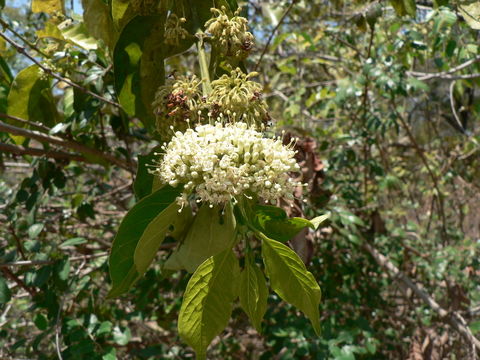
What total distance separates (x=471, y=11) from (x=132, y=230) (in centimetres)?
111

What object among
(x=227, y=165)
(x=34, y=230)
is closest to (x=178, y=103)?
(x=227, y=165)

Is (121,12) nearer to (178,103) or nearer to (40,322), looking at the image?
(178,103)

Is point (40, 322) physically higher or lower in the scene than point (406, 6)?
lower

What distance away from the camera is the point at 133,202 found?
1.96 metres

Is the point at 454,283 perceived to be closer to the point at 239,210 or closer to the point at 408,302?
the point at 408,302

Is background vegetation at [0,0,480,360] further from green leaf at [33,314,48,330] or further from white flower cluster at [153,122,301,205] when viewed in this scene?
white flower cluster at [153,122,301,205]

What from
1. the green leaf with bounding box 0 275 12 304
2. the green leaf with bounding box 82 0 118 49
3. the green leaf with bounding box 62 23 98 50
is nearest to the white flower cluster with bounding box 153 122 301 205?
the green leaf with bounding box 82 0 118 49

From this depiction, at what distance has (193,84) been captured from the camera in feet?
3.04

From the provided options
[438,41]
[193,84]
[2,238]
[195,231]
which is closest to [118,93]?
[193,84]

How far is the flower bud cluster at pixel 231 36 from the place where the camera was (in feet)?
3.19

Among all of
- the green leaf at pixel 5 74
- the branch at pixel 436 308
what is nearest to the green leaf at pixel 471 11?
the branch at pixel 436 308

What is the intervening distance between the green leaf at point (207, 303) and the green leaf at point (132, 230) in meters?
0.16

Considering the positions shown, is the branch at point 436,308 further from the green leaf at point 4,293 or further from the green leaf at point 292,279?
the green leaf at point 4,293

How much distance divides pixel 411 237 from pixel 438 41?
139 cm
